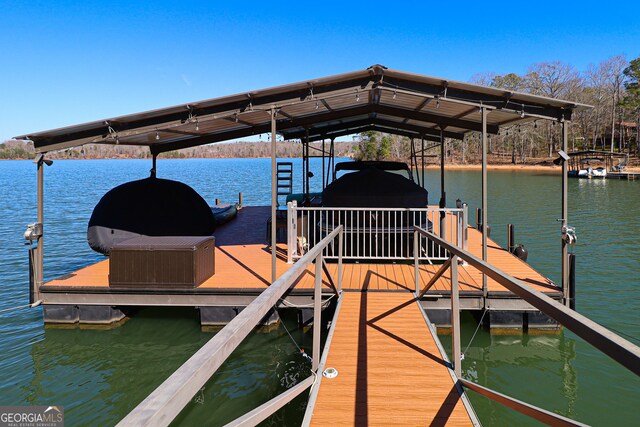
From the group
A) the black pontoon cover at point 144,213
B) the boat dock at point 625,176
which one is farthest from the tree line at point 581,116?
the black pontoon cover at point 144,213

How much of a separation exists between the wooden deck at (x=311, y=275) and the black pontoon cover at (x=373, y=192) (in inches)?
63.1

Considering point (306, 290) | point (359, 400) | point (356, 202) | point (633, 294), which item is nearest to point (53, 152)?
point (306, 290)

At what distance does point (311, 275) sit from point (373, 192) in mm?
2671

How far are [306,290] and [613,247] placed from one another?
12867 millimetres

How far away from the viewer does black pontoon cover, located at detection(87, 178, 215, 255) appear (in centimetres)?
1030

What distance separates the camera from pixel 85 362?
6879 mm

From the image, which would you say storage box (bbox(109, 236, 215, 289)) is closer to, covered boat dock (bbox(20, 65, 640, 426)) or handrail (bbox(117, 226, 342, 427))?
Answer: covered boat dock (bbox(20, 65, 640, 426))

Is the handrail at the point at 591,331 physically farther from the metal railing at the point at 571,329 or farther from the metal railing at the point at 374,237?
the metal railing at the point at 374,237

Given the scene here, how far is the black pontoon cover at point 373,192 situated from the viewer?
995cm

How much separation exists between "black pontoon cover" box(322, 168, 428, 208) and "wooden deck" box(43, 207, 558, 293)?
5.26ft

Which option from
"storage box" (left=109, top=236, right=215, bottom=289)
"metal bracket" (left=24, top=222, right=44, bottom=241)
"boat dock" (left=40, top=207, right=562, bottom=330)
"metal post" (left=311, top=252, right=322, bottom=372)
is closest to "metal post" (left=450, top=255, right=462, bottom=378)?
"metal post" (left=311, top=252, right=322, bottom=372)

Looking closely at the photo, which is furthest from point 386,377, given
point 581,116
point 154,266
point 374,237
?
point 581,116

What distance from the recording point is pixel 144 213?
10.7 meters

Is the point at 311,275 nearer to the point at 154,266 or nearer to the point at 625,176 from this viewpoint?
the point at 154,266
